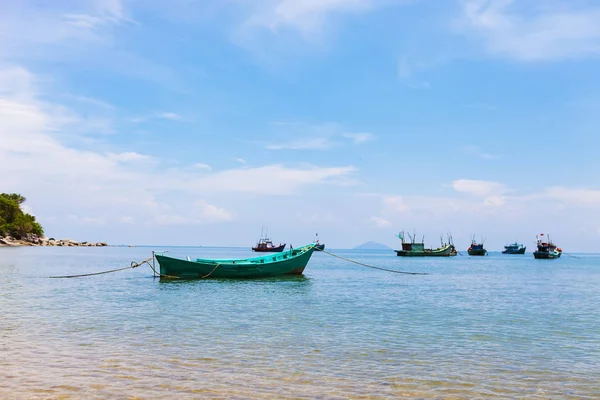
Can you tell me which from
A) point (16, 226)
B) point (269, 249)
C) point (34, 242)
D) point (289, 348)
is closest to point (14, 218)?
point (16, 226)

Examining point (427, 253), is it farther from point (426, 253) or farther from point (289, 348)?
point (289, 348)

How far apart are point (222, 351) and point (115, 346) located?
3452 mm

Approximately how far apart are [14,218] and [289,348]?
146 meters

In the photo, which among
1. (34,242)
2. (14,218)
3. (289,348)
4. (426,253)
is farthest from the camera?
(34,242)

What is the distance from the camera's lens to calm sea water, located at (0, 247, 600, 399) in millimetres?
11609

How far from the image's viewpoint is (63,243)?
587 ft

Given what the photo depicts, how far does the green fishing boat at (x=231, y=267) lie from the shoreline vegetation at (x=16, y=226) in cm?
11027

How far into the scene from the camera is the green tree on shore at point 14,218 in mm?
134500

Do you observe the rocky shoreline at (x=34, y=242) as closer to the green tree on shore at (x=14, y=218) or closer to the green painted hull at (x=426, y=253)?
the green tree on shore at (x=14, y=218)

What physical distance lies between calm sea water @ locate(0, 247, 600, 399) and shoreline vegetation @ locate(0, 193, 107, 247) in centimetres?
11950

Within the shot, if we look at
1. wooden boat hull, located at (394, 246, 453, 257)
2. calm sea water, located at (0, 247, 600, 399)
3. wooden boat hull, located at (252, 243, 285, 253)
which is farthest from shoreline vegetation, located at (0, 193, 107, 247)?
calm sea water, located at (0, 247, 600, 399)

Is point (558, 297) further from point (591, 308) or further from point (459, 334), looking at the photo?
point (459, 334)

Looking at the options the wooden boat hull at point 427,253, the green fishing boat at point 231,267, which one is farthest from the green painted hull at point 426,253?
the green fishing boat at point 231,267

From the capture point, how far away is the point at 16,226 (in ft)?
462
